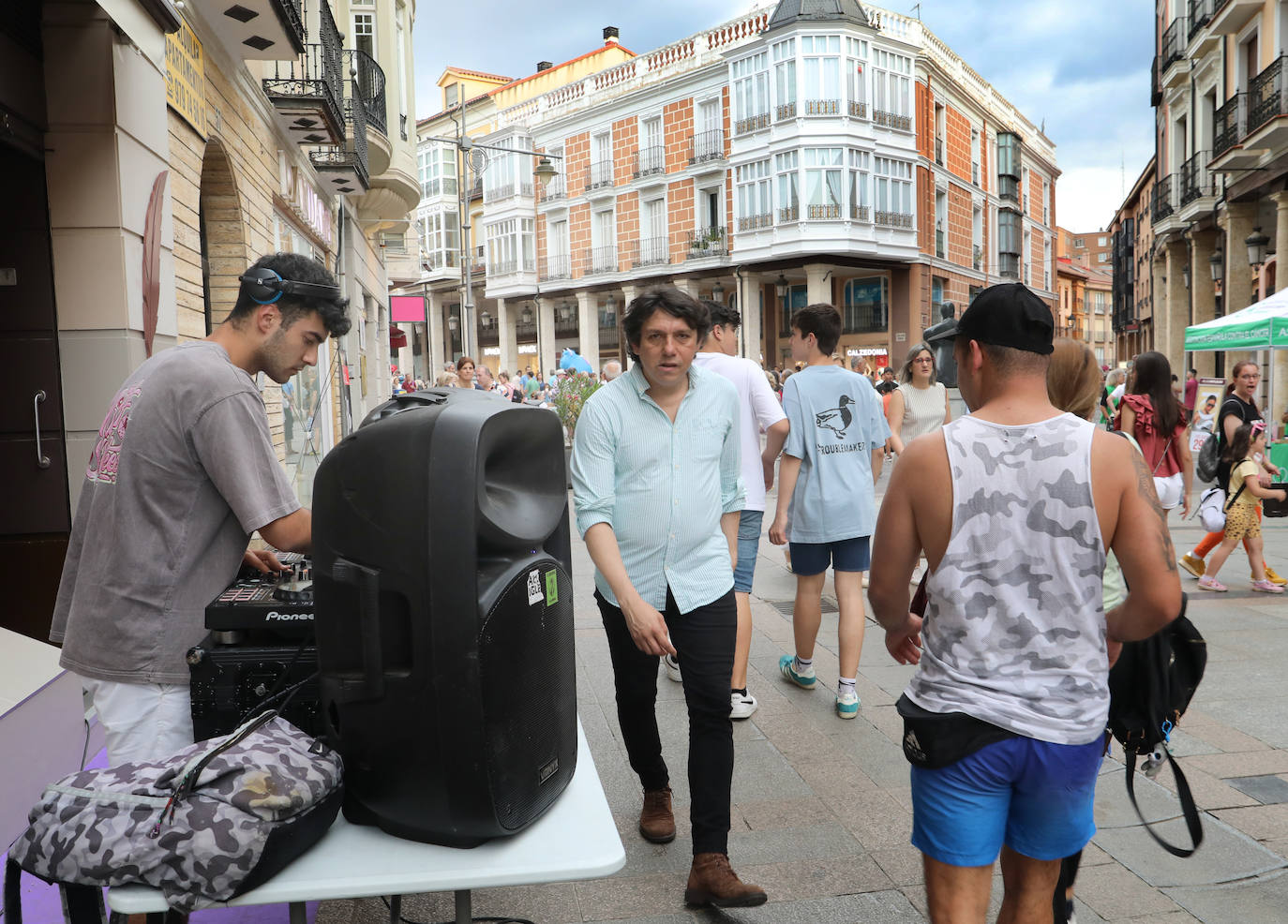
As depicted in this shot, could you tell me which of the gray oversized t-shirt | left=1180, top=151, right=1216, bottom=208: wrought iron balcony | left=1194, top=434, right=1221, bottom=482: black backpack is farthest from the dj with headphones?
left=1180, top=151, right=1216, bottom=208: wrought iron balcony

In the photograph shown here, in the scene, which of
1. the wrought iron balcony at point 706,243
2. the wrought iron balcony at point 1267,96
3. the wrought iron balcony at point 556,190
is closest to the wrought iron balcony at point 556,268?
the wrought iron balcony at point 556,190

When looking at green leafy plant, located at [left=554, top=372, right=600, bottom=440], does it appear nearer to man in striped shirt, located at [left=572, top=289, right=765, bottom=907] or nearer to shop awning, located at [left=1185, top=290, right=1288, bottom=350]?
shop awning, located at [left=1185, top=290, right=1288, bottom=350]

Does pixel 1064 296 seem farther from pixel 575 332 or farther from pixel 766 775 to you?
pixel 766 775

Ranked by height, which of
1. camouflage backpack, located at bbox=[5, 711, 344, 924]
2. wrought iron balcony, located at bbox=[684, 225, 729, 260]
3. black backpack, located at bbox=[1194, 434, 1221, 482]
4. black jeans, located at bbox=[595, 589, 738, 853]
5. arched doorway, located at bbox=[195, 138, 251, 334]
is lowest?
black jeans, located at bbox=[595, 589, 738, 853]

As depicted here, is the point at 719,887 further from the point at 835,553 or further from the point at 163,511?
the point at 835,553

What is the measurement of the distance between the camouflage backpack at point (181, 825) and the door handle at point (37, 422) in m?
3.35

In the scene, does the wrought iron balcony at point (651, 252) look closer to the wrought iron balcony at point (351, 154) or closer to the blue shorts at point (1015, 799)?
the wrought iron balcony at point (351, 154)

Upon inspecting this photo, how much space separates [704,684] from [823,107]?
1317 inches

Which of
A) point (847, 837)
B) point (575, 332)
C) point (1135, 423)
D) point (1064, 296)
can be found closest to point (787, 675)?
point (847, 837)

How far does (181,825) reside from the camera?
161cm

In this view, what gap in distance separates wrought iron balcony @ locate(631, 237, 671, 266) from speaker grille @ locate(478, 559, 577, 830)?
38826 mm

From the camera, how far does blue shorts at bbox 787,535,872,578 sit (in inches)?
196

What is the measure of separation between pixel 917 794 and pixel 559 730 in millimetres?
852

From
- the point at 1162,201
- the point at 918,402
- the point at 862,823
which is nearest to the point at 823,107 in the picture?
the point at 1162,201
